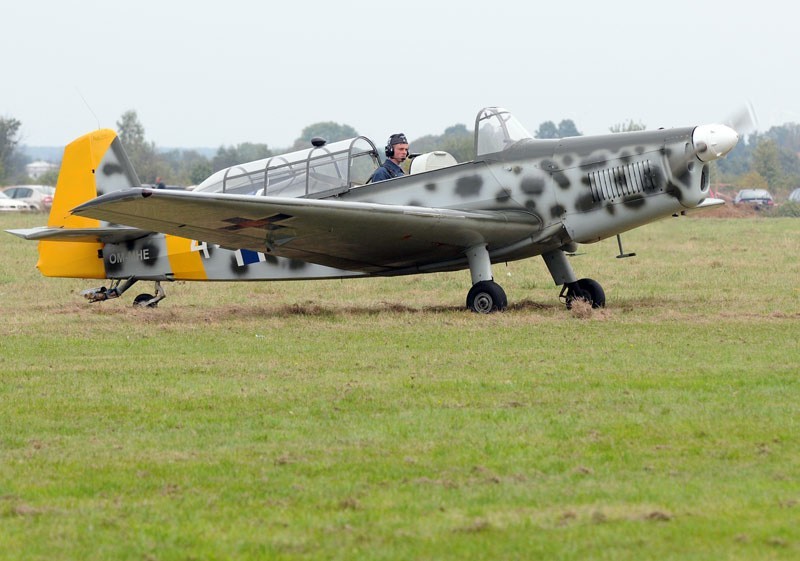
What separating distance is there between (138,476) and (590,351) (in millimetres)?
5074

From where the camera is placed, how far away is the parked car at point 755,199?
159 ft

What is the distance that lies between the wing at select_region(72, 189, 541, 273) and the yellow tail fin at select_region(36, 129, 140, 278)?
2519 mm

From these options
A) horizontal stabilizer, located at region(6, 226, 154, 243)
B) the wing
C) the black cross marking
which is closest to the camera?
the wing

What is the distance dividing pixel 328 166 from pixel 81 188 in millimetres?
3455

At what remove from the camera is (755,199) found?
5038 centimetres

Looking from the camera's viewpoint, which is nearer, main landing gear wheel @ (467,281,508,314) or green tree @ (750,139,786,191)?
main landing gear wheel @ (467,281,508,314)

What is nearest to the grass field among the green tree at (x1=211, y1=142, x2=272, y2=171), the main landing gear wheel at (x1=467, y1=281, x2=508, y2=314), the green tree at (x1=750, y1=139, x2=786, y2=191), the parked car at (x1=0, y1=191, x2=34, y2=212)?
the main landing gear wheel at (x1=467, y1=281, x2=508, y2=314)

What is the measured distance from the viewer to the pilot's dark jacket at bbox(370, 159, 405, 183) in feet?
47.1

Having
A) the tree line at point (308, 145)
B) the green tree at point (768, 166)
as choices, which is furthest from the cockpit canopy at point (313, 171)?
the green tree at point (768, 166)

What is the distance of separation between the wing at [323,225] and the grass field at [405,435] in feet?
2.69

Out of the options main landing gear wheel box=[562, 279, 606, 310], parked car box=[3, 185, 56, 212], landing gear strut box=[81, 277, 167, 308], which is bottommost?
main landing gear wheel box=[562, 279, 606, 310]

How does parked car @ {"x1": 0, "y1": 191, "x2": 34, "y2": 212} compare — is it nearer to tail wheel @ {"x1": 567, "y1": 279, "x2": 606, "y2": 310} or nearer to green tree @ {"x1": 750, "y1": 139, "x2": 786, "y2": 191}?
green tree @ {"x1": 750, "y1": 139, "x2": 786, "y2": 191}

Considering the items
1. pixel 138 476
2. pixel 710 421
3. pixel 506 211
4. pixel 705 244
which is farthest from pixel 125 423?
pixel 705 244

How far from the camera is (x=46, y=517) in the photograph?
5570 mm
